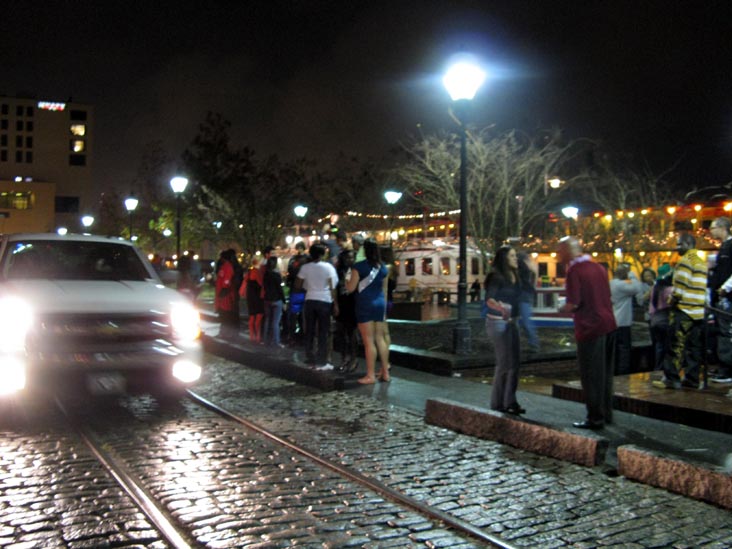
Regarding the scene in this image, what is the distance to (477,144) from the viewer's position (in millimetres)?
31125

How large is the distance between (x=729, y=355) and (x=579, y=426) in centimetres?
345

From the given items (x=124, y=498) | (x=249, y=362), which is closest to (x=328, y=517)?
(x=124, y=498)

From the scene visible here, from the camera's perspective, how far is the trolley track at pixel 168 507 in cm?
465

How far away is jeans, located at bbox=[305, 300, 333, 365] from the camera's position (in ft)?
36.5

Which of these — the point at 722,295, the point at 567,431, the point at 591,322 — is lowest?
the point at 567,431

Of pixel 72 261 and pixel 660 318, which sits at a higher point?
pixel 72 261

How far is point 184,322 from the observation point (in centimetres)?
852

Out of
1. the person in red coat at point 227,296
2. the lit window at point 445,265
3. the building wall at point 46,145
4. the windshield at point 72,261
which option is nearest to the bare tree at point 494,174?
the lit window at point 445,265

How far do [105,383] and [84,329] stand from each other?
0.60m

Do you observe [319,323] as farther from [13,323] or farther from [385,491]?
[385,491]

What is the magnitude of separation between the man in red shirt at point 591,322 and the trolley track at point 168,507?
108 inches

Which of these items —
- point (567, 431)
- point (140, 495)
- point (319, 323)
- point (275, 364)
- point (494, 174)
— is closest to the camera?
point (140, 495)

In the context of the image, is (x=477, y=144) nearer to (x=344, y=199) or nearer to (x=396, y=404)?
(x=344, y=199)

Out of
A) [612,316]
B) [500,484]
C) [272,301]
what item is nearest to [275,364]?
[272,301]
